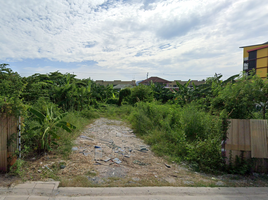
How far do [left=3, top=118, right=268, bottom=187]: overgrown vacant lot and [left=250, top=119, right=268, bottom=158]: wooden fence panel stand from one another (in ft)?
1.68

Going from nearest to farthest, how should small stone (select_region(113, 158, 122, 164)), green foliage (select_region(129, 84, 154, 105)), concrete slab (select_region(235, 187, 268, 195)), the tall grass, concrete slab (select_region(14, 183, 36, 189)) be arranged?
concrete slab (select_region(14, 183, 36, 189)) → concrete slab (select_region(235, 187, 268, 195)) → the tall grass → small stone (select_region(113, 158, 122, 164)) → green foliage (select_region(129, 84, 154, 105))

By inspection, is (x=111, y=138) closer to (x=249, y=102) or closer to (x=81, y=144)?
(x=81, y=144)

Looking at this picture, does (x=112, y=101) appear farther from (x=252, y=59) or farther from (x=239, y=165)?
(x=252, y=59)

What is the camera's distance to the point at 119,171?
3648mm

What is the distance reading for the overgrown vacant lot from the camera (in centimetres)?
319

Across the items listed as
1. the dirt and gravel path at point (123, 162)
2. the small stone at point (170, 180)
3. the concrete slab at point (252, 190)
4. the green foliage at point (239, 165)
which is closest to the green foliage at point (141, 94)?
the dirt and gravel path at point (123, 162)

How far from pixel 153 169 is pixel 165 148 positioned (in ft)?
3.76

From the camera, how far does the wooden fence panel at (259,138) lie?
352 cm

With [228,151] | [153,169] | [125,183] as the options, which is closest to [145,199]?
[125,183]

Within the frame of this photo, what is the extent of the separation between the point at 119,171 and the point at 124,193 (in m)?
0.84

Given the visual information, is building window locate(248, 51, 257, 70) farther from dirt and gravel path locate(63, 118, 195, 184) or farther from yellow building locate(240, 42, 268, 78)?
dirt and gravel path locate(63, 118, 195, 184)

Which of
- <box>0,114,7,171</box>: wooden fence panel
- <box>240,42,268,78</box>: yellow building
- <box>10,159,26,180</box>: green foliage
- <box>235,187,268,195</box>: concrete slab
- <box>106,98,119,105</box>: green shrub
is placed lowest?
<box>235,187,268,195</box>: concrete slab

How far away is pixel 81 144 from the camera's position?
520 centimetres

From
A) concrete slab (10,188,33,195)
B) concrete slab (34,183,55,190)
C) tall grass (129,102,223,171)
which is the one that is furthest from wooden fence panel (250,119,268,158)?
concrete slab (10,188,33,195)
